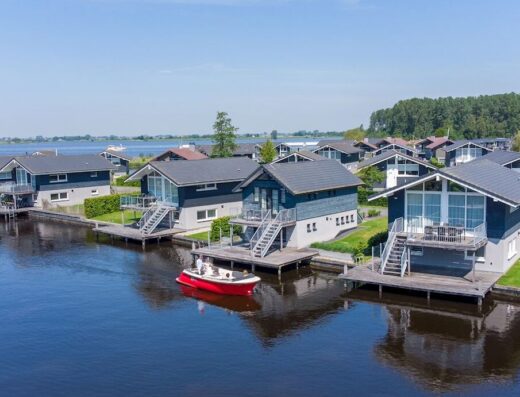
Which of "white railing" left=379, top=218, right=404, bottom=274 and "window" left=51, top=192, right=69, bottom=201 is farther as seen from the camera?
"window" left=51, top=192, right=69, bottom=201

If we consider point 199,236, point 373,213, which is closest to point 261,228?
point 199,236

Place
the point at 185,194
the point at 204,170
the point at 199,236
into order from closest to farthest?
the point at 199,236 → the point at 185,194 → the point at 204,170

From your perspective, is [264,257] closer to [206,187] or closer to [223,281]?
[223,281]

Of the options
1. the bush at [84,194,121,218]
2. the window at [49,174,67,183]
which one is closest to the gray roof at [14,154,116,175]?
the window at [49,174,67,183]

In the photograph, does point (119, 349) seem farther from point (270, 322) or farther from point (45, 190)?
point (45, 190)

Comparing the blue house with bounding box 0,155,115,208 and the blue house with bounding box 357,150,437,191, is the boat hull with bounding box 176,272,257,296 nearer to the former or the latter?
the blue house with bounding box 0,155,115,208

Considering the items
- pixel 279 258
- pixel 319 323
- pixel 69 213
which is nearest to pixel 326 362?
pixel 319 323
